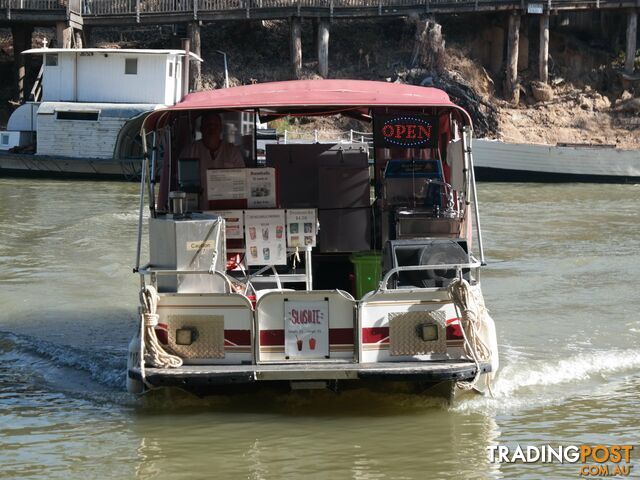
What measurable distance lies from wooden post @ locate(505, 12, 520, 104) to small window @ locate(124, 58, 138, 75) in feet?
37.4

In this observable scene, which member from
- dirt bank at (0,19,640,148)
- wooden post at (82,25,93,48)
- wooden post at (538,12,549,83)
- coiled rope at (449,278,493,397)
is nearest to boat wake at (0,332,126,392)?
coiled rope at (449,278,493,397)

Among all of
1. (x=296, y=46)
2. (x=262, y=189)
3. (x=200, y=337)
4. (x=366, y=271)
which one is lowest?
(x=200, y=337)

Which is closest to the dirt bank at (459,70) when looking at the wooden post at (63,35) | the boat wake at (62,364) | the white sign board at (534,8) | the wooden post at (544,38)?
the wooden post at (544,38)

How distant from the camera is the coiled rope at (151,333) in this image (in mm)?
8734

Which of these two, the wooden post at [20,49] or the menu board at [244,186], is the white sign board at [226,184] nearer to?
the menu board at [244,186]

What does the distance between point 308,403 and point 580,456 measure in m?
2.23

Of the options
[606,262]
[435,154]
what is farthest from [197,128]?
[606,262]

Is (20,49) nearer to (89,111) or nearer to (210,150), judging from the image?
(89,111)

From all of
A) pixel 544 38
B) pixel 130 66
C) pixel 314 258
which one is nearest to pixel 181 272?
pixel 314 258

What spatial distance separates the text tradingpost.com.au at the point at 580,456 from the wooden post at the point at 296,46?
27.7 m

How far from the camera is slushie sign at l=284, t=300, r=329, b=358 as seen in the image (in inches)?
349

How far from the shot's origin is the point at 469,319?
8672mm

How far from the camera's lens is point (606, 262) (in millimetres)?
17000

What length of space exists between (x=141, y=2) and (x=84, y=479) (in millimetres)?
30174
